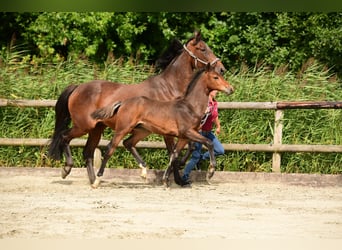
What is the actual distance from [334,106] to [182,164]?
2233mm

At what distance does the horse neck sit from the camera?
7.95 metres

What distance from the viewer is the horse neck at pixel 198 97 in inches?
313

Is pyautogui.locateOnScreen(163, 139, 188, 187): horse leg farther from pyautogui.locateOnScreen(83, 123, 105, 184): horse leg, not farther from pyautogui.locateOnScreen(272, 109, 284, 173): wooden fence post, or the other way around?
pyautogui.locateOnScreen(272, 109, 284, 173): wooden fence post

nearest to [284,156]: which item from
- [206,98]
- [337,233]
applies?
[206,98]

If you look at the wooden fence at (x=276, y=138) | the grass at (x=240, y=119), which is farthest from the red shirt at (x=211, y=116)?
the grass at (x=240, y=119)

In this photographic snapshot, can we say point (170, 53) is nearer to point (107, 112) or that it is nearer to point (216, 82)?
point (216, 82)

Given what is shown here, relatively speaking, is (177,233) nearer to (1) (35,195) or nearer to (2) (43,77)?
(1) (35,195)

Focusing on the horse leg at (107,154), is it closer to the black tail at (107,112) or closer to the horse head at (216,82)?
the black tail at (107,112)

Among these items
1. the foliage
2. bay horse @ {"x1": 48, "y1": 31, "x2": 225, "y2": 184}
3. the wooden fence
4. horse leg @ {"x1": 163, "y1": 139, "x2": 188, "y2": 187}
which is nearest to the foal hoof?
bay horse @ {"x1": 48, "y1": 31, "x2": 225, "y2": 184}

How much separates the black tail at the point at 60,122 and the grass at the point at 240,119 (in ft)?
3.78

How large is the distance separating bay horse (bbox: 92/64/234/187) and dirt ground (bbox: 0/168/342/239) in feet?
2.01

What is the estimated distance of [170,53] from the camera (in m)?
8.77

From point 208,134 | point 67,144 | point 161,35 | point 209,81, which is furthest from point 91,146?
point 161,35

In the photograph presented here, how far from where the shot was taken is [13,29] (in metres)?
15.5
